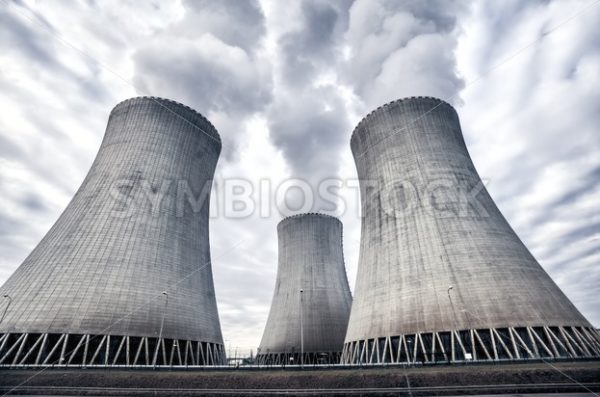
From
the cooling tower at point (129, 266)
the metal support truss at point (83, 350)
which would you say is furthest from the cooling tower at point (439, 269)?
the metal support truss at point (83, 350)

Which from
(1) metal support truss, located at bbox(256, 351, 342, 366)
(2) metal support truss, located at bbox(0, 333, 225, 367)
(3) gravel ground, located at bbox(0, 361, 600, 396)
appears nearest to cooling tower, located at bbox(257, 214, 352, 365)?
(1) metal support truss, located at bbox(256, 351, 342, 366)

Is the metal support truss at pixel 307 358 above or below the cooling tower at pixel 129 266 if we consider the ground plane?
below

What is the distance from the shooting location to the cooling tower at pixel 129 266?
747 inches

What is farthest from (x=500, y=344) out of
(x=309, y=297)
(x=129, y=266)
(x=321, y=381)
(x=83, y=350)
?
(x=309, y=297)

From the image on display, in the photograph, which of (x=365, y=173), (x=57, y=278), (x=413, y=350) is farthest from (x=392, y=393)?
(x=57, y=278)

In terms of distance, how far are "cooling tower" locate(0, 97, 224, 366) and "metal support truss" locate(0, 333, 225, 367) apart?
0.05 meters

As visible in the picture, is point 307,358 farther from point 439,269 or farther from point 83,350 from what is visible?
point 83,350

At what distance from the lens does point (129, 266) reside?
68.8ft

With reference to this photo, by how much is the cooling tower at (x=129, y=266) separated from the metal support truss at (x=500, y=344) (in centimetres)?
1379

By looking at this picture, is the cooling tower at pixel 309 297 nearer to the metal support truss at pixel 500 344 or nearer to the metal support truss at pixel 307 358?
the metal support truss at pixel 307 358

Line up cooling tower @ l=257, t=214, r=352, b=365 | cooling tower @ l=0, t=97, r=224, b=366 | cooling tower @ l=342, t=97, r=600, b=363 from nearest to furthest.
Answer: cooling tower @ l=342, t=97, r=600, b=363, cooling tower @ l=0, t=97, r=224, b=366, cooling tower @ l=257, t=214, r=352, b=365

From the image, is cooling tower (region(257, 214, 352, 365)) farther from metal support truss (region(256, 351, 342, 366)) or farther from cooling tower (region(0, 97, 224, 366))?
cooling tower (region(0, 97, 224, 366))

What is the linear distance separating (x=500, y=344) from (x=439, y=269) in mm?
4359

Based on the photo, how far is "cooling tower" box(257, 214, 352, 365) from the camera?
35844 mm
